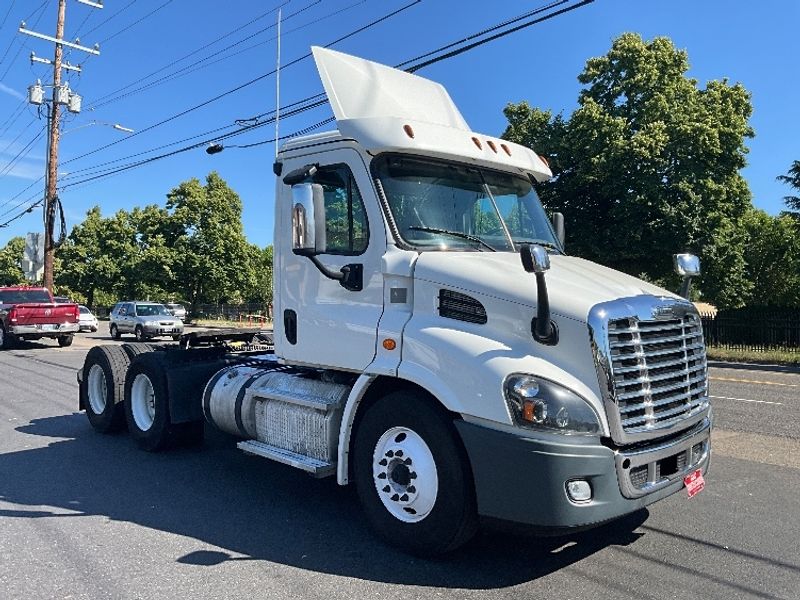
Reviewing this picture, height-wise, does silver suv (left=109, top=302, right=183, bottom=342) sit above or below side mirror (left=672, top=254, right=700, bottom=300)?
below

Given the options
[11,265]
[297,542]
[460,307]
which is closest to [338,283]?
[460,307]

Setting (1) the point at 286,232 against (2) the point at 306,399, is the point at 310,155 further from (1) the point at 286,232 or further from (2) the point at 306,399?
(2) the point at 306,399

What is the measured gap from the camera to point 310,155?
5.05 m

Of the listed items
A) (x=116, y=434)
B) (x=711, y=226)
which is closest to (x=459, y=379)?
(x=116, y=434)

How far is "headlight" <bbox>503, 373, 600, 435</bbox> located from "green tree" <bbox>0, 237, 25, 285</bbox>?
94991mm

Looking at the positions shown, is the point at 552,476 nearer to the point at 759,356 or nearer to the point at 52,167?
the point at 759,356

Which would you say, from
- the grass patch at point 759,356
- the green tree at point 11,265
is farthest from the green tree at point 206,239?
the green tree at point 11,265

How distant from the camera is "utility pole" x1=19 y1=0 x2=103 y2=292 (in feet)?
89.8

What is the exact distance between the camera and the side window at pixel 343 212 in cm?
460

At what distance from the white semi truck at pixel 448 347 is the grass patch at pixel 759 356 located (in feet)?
52.9

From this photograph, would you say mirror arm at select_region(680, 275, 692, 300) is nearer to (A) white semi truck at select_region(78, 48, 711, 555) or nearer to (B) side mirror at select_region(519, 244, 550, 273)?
(A) white semi truck at select_region(78, 48, 711, 555)

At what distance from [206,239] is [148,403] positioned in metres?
→ 41.0

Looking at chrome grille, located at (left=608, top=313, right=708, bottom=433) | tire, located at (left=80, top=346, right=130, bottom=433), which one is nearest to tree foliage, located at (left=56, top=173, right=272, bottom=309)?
tire, located at (left=80, top=346, right=130, bottom=433)

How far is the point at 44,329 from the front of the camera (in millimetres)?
21344
